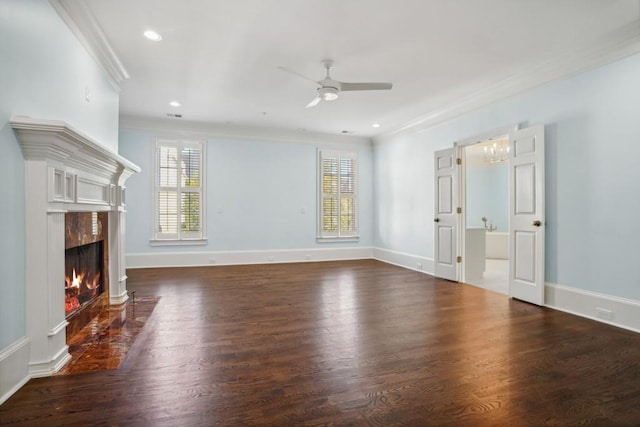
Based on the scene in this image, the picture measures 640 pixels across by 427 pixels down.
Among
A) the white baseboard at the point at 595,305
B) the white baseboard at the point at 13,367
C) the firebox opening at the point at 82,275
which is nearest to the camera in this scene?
the white baseboard at the point at 13,367

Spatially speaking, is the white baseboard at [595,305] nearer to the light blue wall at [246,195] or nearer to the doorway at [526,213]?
the doorway at [526,213]

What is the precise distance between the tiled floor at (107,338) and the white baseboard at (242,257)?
2723 millimetres

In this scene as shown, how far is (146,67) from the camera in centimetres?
408

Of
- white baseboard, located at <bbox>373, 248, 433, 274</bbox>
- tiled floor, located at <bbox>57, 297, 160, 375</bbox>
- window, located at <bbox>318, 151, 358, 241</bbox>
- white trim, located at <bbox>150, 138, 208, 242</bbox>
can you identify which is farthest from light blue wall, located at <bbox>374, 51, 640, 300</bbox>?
white trim, located at <bbox>150, 138, 208, 242</bbox>

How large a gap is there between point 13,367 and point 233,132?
5.67 metres

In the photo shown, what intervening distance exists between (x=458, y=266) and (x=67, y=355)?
513 centimetres

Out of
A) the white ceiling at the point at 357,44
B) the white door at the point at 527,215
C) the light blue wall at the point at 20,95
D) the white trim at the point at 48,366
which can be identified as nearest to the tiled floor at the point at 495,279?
the white door at the point at 527,215

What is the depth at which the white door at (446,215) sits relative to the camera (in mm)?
5477

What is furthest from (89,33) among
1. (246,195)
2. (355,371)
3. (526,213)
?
(526,213)

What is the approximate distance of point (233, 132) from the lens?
278 inches

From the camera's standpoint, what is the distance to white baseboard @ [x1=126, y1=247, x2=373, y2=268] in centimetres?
656

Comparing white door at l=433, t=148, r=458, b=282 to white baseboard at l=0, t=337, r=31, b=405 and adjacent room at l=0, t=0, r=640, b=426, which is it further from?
white baseboard at l=0, t=337, r=31, b=405

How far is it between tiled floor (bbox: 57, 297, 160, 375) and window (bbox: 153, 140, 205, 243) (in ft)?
9.35

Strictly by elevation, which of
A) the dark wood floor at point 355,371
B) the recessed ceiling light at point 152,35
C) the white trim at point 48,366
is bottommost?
the dark wood floor at point 355,371
